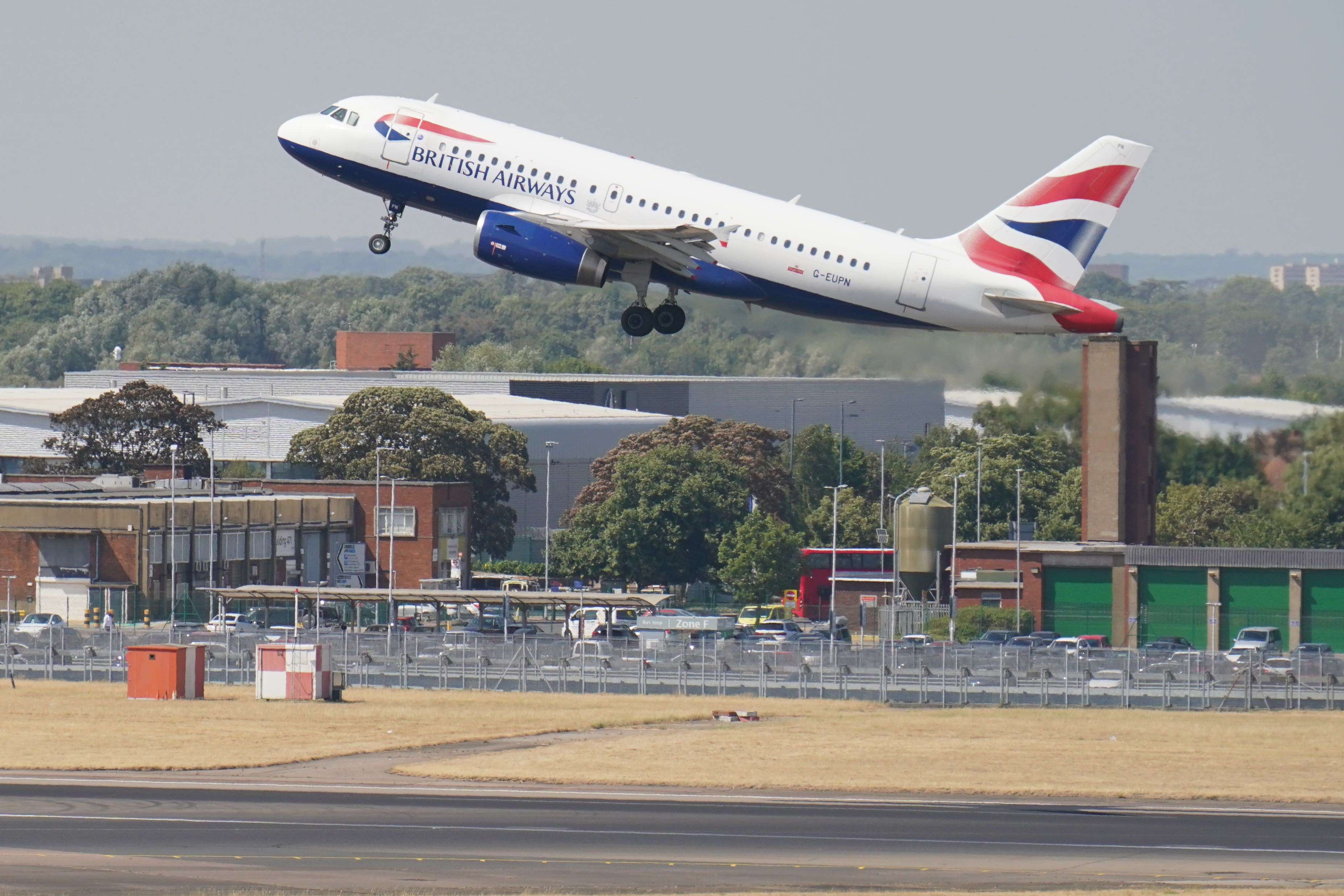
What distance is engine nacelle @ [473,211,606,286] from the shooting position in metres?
62.5

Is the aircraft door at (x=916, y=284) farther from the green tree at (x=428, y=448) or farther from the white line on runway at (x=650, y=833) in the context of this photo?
the green tree at (x=428, y=448)

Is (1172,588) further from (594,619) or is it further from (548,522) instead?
(548,522)

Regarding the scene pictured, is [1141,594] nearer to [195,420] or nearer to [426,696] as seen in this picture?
[426,696]

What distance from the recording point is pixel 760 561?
149 meters

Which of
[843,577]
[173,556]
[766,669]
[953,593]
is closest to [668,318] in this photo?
[766,669]

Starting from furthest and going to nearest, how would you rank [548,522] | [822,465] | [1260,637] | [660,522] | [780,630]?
[822,465]
[548,522]
[660,522]
[780,630]
[1260,637]

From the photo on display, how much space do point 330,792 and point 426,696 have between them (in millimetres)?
31669

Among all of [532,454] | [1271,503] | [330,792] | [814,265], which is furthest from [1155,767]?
[532,454]

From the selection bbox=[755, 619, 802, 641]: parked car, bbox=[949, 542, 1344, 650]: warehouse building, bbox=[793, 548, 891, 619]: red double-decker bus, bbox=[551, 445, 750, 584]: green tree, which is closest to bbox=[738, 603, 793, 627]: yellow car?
bbox=[793, 548, 891, 619]: red double-decker bus

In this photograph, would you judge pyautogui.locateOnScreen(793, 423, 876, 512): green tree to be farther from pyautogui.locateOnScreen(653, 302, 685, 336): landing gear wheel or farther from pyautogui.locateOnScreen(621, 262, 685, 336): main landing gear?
pyautogui.locateOnScreen(653, 302, 685, 336): landing gear wheel

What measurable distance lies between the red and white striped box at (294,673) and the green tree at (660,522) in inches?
2604

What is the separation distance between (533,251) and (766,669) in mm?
32920

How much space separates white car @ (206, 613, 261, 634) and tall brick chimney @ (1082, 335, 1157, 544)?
48340 mm

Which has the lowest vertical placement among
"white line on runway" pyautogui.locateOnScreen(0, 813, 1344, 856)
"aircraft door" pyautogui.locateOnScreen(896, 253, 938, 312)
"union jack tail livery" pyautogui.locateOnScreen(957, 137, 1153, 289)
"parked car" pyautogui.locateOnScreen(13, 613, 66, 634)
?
"white line on runway" pyautogui.locateOnScreen(0, 813, 1344, 856)
